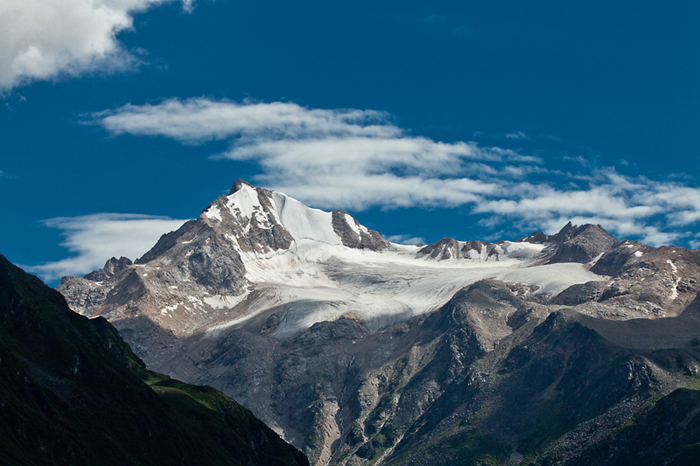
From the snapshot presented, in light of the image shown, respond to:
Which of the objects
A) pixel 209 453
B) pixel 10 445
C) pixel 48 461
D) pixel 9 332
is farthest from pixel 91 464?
pixel 209 453

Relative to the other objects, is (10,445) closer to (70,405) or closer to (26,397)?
(26,397)

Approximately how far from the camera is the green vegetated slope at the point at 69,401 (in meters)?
128

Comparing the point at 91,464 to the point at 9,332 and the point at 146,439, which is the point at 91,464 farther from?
the point at 9,332

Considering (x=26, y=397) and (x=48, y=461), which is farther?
(x=26, y=397)

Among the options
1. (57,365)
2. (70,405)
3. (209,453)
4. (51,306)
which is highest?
(51,306)

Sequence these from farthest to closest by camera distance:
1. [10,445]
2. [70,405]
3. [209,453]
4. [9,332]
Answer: [209,453] → [9,332] → [70,405] → [10,445]

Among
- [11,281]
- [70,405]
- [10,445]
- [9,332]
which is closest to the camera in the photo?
[10,445]

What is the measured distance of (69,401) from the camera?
5974 inches

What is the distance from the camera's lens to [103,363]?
579 feet

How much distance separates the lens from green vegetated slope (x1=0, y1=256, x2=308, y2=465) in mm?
128375

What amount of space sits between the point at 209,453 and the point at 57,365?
48.9 metres

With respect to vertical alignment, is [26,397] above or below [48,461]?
above

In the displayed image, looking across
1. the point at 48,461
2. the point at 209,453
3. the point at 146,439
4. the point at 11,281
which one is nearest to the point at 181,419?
the point at 209,453

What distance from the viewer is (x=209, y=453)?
189 meters
